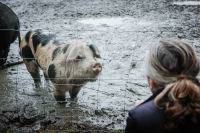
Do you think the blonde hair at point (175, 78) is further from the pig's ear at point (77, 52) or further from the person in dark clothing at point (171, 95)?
the pig's ear at point (77, 52)

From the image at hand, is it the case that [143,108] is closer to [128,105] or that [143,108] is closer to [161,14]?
[128,105]

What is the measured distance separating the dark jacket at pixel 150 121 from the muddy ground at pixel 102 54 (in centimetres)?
39

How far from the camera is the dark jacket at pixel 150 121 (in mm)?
1068

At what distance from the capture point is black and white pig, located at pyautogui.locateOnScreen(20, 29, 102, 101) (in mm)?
2777

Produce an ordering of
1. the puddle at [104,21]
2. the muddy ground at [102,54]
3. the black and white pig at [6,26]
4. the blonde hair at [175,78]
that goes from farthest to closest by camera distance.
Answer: the puddle at [104,21], the black and white pig at [6,26], the muddy ground at [102,54], the blonde hair at [175,78]

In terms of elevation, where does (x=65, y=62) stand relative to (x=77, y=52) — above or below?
below

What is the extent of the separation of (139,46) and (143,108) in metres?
4.78

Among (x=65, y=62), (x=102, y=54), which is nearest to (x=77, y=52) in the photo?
(x=65, y=62)

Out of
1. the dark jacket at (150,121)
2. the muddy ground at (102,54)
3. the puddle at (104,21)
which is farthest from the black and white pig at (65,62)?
the puddle at (104,21)

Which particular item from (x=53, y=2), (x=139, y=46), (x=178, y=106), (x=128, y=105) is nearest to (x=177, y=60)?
(x=178, y=106)

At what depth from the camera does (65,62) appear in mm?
2957

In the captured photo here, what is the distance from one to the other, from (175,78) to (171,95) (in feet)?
0.43

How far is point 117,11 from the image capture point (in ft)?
29.7

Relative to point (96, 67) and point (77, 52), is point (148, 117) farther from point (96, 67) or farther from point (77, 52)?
point (77, 52)
